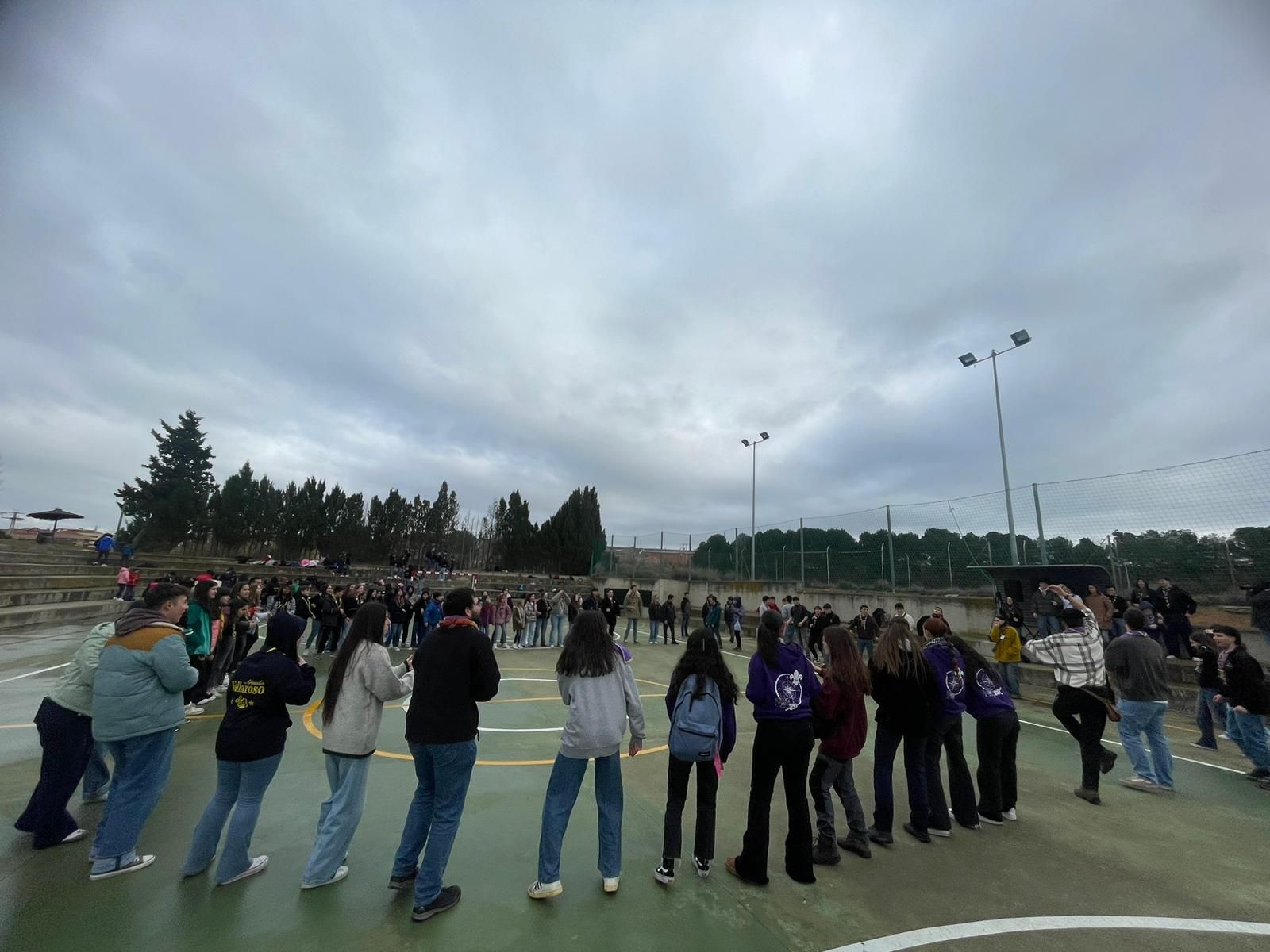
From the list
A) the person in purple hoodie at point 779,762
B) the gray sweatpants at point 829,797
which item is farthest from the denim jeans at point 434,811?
the gray sweatpants at point 829,797

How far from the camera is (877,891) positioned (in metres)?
3.57

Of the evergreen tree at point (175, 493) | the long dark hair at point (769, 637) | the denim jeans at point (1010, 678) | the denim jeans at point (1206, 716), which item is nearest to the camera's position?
the long dark hair at point (769, 637)

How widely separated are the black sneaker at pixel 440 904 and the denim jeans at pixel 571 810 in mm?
526

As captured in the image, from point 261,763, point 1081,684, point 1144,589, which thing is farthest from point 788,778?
point 1144,589

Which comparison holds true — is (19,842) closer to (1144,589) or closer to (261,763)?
(261,763)

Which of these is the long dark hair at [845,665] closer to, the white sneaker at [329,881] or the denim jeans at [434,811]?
the denim jeans at [434,811]

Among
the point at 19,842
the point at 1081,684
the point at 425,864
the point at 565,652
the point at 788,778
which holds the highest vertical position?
the point at 565,652

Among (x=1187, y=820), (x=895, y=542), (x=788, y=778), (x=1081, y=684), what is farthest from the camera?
(x=895, y=542)

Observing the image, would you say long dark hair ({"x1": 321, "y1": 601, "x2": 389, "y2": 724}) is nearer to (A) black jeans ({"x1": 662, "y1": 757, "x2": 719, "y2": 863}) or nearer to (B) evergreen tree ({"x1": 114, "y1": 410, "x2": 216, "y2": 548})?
(A) black jeans ({"x1": 662, "y1": 757, "x2": 719, "y2": 863})

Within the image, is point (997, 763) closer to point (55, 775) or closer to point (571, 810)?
point (571, 810)

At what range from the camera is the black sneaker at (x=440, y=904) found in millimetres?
3066

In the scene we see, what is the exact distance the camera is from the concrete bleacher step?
46.8ft

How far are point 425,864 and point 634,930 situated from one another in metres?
1.31

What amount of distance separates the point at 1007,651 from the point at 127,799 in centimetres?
1287
